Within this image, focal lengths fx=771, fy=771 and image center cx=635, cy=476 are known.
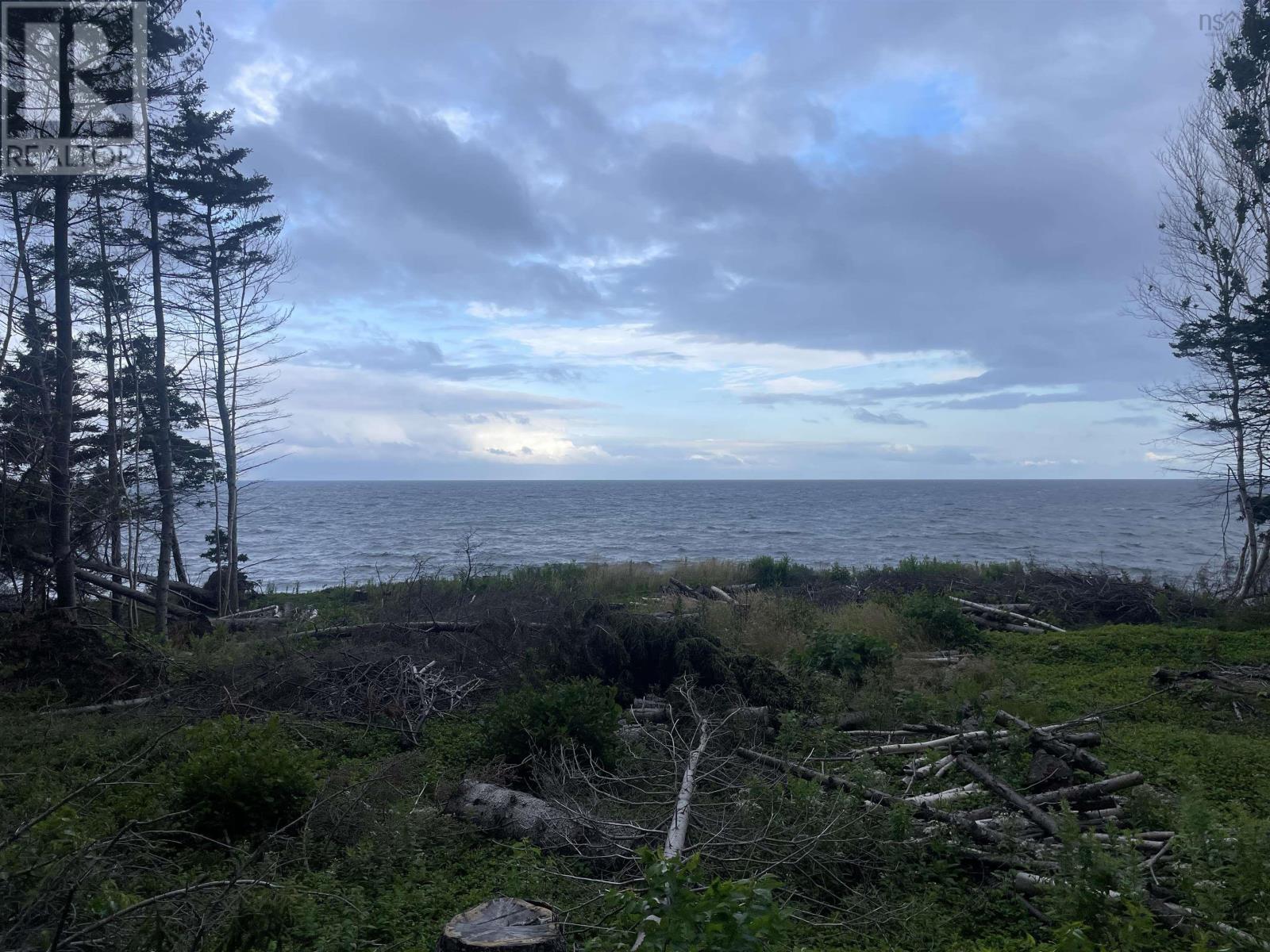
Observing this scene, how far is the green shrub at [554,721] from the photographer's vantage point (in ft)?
22.3

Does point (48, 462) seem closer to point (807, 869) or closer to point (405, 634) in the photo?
point (405, 634)

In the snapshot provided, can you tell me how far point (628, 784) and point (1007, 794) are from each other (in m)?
2.84

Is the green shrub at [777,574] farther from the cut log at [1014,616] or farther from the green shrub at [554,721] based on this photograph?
the green shrub at [554,721]

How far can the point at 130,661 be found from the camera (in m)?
9.38

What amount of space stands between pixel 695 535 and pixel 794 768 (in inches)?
1521

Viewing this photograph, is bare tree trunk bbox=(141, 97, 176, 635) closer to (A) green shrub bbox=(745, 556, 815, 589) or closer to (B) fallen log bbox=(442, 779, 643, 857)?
(B) fallen log bbox=(442, 779, 643, 857)

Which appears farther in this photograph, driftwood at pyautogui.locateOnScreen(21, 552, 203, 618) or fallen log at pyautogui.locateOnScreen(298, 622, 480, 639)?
fallen log at pyautogui.locateOnScreen(298, 622, 480, 639)

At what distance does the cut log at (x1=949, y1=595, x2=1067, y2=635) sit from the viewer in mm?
13758

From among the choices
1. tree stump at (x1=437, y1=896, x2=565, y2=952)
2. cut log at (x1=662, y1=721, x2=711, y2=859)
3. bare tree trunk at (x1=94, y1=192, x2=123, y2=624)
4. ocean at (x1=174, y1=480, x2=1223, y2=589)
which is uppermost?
bare tree trunk at (x1=94, y1=192, x2=123, y2=624)

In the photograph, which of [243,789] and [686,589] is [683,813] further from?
[686,589]

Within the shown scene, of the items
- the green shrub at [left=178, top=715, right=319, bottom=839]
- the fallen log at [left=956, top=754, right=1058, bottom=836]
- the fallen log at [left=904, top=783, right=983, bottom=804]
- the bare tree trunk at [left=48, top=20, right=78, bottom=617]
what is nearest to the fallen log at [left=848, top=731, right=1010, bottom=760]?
the fallen log at [left=956, top=754, right=1058, bottom=836]

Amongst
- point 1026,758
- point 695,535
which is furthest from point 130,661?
point 695,535

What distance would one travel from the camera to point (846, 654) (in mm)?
10242

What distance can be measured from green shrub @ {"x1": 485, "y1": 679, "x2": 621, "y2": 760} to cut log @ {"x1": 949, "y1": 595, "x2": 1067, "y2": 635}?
344 inches
